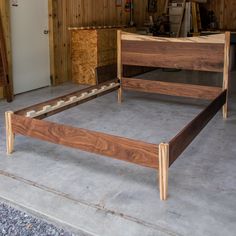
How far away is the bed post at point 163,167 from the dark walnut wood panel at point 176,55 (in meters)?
2.13

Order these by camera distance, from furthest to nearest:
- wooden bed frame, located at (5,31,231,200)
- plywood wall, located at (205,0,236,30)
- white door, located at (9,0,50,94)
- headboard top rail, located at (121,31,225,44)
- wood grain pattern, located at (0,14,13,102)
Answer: plywood wall, located at (205,0,236,30)
white door, located at (9,0,50,94)
wood grain pattern, located at (0,14,13,102)
headboard top rail, located at (121,31,225,44)
wooden bed frame, located at (5,31,231,200)

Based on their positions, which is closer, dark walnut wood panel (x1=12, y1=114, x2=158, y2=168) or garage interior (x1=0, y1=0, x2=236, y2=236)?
garage interior (x1=0, y1=0, x2=236, y2=236)

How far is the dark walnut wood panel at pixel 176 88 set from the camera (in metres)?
4.14

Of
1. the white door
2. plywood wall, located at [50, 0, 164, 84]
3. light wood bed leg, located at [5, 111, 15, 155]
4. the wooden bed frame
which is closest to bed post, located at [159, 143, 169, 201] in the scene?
the wooden bed frame

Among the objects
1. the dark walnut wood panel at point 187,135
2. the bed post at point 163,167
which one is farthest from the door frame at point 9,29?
the bed post at point 163,167

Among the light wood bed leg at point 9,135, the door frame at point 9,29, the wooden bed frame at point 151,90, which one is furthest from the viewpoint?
the door frame at point 9,29

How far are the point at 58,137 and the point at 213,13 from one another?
7.67 meters

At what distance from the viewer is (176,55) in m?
4.26

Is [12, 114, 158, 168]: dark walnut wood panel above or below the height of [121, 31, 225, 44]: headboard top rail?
below

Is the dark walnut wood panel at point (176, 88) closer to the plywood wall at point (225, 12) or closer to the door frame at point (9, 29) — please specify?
the door frame at point (9, 29)

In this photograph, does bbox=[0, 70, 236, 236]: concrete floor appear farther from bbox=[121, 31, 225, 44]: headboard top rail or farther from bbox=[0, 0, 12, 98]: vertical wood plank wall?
bbox=[0, 0, 12, 98]: vertical wood plank wall

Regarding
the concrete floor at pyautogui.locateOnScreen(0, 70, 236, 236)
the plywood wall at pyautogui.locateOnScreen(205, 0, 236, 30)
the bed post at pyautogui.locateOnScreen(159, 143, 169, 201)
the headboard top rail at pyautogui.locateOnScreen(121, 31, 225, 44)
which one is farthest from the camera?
the plywood wall at pyautogui.locateOnScreen(205, 0, 236, 30)

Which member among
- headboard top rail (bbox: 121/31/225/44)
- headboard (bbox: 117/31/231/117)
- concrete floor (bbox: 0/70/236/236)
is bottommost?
concrete floor (bbox: 0/70/236/236)

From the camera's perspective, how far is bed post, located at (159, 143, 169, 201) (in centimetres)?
222
